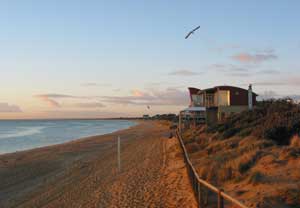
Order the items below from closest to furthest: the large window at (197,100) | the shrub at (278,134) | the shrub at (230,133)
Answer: the shrub at (278,134)
the shrub at (230,133)
the large window at (197,100)

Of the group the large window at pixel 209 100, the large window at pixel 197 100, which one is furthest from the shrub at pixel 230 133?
the large window at pixel 197 100

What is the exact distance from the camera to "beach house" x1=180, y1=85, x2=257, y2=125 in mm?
38656

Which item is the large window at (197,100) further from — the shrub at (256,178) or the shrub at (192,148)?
the shrub at (256,178)

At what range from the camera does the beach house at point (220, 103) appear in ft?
127

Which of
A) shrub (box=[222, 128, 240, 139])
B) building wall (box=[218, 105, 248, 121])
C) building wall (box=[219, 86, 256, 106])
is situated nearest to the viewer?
shrub (box=[222, 128, 240, 139])

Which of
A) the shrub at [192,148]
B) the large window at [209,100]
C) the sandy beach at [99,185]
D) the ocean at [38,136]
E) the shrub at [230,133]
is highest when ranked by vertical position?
the large window at [209,100]

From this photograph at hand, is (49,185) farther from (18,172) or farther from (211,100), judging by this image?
(211,100)

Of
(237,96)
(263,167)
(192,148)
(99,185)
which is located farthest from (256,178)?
(237,96)

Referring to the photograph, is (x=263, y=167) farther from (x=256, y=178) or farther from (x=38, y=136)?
(x=38, y=136)

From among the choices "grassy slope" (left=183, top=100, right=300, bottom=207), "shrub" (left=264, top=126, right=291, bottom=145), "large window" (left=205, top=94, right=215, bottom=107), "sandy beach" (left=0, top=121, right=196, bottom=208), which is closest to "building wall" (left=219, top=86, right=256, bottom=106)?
"large window" (left=205, top=94, right=215, bottom=107)

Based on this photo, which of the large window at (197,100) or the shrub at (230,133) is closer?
the shrub at (230,133)

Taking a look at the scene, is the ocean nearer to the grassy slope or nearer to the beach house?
the beach house

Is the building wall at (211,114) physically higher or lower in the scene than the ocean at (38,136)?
higher

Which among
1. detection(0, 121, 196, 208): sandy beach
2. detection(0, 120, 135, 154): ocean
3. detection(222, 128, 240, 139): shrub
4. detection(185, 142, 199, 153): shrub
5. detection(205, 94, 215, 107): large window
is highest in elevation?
detection(205, 94, 215, 107): large window
